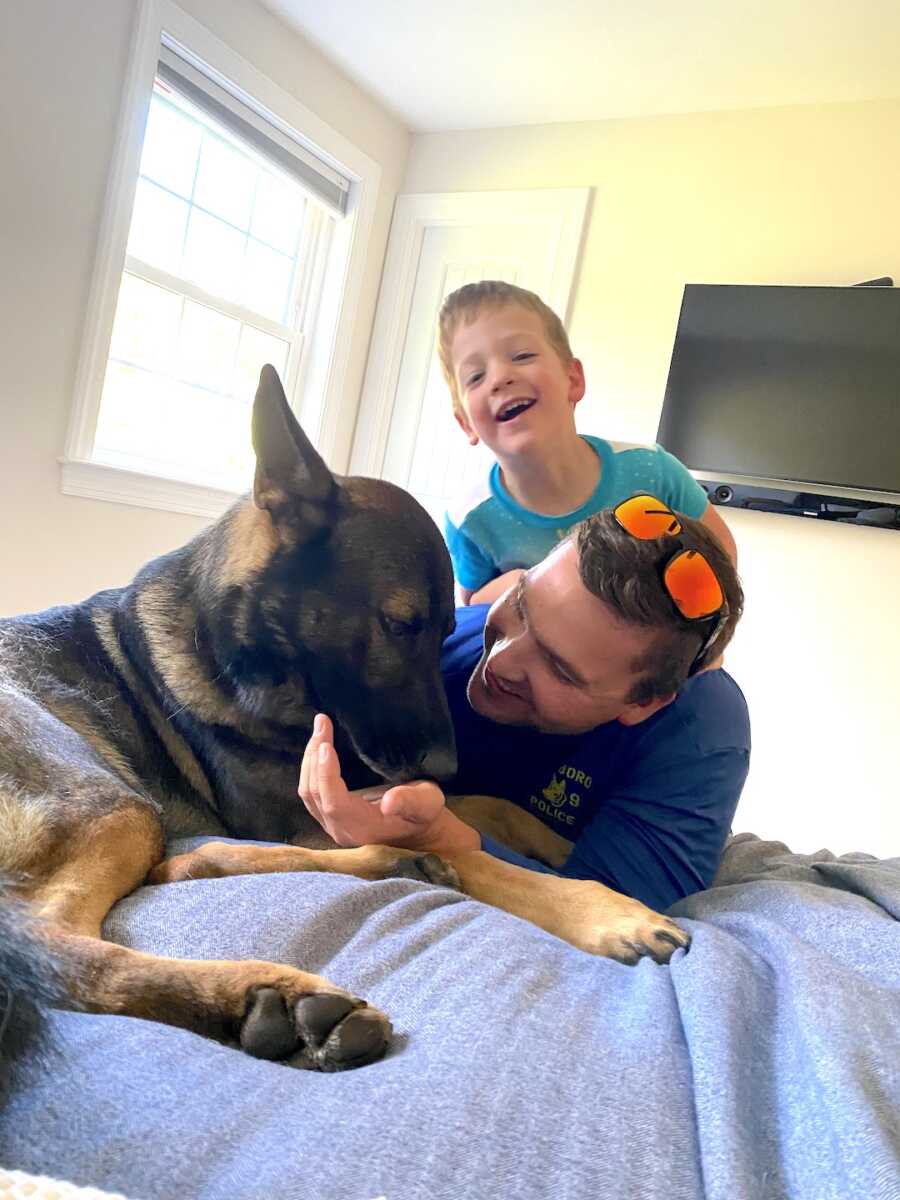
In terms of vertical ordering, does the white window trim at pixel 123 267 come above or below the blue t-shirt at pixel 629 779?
above

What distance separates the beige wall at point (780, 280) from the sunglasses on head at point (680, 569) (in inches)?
121

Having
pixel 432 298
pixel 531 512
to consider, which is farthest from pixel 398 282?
pixel 531 512

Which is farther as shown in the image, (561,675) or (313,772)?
A: (561,675)

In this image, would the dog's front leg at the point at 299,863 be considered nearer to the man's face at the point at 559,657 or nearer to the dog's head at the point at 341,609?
the dog's head at the point at 341,609

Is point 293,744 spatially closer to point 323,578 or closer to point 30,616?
point 323,578

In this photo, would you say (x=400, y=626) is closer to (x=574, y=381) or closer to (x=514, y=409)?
(x=514, y=409)

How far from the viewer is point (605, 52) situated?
4.16 m

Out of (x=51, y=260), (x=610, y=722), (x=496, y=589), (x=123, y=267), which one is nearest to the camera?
(x=610, y=722)

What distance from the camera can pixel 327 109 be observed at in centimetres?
473

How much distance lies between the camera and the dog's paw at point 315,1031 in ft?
2.26

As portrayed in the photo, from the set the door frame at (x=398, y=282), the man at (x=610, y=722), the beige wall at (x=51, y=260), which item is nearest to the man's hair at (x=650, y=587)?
the man at (x=610, y=722)

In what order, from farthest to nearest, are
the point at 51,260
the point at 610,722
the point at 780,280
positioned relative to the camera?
the point at 780,280, the point at 51,260, the point at 610,722

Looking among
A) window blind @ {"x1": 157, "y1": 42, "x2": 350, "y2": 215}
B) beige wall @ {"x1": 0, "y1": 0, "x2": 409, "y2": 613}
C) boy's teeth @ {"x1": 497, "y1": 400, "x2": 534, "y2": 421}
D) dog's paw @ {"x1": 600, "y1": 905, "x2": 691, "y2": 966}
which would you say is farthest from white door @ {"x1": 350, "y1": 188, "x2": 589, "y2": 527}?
dog's paw @ {"x1": 600, "y1": 905, "x2": 691, "y2": 966}

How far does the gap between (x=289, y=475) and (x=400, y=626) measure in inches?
11.8
